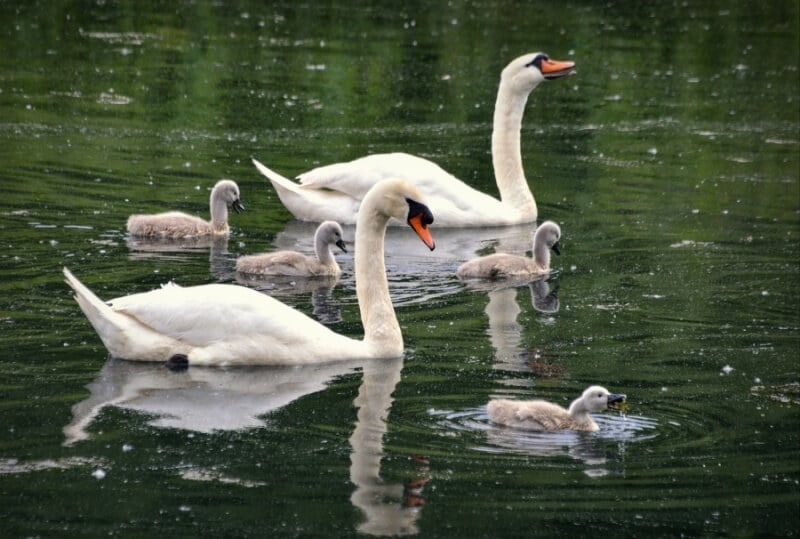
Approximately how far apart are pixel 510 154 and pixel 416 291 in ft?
14.9

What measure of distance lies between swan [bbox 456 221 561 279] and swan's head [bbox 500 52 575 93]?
11.3 ft

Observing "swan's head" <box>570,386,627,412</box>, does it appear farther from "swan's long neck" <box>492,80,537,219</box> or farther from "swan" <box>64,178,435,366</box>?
"swan's long neck" <box>492,80,537,219</box>

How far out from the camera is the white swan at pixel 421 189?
16.0 meters

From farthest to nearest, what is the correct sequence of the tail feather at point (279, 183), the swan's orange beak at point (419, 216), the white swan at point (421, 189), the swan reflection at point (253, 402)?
the tail feather at point (279, 183) → the white swan at point (421, 189) → the swan's orange beak at point (419, 216) → the swan reflection at point (253, 402)

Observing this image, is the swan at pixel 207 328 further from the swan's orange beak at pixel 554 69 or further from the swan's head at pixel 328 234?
the swan's orange beak at pixel 554 69

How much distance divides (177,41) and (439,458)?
63.5 feet

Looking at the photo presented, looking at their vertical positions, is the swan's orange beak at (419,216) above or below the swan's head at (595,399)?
above

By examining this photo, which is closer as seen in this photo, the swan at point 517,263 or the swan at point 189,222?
Answer: the swan at point 517,263

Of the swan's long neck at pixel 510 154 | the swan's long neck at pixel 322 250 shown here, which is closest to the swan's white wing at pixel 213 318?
the swan's long neck at pixel 322 250

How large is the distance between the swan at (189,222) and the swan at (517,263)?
7.81ft

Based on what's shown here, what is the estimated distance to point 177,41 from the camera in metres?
27.1

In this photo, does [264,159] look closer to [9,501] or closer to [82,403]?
[82,403]

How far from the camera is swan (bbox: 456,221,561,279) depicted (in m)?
13.8

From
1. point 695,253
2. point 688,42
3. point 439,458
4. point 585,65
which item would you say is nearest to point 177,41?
point 585,65
